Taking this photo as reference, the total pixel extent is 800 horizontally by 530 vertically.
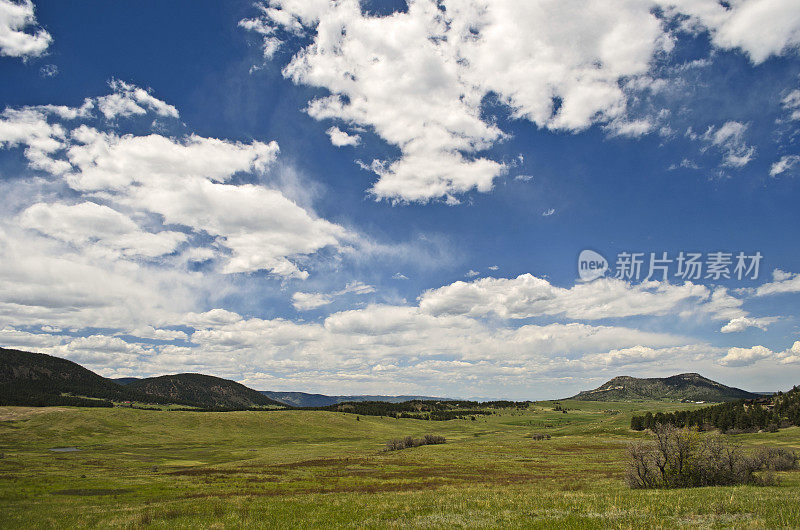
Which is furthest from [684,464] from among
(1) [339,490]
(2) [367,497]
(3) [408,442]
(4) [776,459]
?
(3) [408,442]

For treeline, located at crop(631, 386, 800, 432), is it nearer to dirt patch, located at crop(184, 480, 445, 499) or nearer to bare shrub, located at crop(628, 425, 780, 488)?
bare shrub, located at crop(628, 425, 780, 488)

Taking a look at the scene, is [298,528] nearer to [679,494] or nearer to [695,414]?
[679,494]

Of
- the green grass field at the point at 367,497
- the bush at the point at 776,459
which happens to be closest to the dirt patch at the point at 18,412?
the green grass field at the point at 367,497

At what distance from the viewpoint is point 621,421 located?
646 ft

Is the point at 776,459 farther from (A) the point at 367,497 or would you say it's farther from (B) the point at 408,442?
(B) the point at 408,442

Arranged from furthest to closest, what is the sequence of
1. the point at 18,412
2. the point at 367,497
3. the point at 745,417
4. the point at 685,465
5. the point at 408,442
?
A: the point at 18,412 < the point at 408,442 < the point at 745,417 < the point at 367,497 < the point at 685,465

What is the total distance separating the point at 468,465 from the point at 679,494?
52069 millimetres

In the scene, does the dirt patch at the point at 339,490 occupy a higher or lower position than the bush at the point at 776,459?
lower

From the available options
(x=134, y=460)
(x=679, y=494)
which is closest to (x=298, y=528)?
(x=679, y=494)

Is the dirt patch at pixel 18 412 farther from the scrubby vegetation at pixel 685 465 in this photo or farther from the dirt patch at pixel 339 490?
the scrubby vegetation at pixel 685 465

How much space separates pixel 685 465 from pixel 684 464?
0.12m

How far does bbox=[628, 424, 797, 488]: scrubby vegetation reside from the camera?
33.2 metres

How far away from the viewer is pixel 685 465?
1316 inches

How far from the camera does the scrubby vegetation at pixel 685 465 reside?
109 feet
